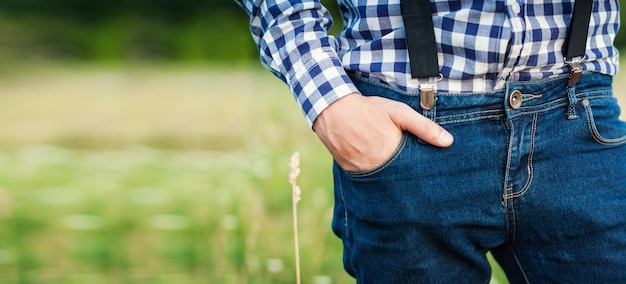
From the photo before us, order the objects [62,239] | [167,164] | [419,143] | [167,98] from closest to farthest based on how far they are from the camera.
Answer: [419,143], [62,239], [167,164], [167,98]

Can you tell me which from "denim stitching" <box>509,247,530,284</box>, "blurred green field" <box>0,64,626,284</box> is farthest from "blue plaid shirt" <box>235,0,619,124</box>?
"blurred green field" <box>0,64,626,284</box>

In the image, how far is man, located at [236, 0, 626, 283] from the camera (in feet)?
3.86

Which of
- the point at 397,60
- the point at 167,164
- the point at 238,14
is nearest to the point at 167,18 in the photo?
the point at 238,14

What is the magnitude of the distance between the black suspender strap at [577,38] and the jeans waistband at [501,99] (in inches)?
0.9

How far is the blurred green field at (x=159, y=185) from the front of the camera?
9.47 ft

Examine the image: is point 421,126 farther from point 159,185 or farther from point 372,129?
point 159,185

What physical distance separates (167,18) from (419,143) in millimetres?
6125

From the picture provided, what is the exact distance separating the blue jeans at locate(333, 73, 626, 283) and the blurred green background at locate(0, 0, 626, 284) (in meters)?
1.15

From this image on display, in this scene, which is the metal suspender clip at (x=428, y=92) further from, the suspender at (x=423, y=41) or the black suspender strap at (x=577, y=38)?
the black suspender strap at (x=577, y=38)

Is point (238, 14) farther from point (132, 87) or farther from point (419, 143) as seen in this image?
point (419, 143)

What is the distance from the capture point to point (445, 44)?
121 centimetres

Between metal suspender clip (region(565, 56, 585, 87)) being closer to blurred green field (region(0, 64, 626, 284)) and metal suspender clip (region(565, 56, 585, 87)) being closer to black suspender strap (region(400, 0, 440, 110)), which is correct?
→ black suspender strap (region(400, 0, 440, 110))

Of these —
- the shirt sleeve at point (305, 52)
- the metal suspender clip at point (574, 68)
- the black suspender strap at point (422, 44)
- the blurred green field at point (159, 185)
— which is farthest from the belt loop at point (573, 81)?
the blurred green field at point (159, 185)

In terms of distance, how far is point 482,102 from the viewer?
1.19 m
